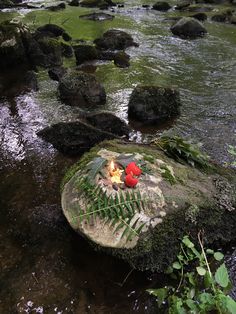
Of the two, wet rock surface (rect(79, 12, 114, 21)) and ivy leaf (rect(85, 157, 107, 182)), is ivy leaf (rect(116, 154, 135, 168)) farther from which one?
wet rock surface (rect(79, 12, 114, 21))

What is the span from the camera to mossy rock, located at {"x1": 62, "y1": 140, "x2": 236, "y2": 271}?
3.57 m

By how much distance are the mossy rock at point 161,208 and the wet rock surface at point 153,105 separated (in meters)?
2.43

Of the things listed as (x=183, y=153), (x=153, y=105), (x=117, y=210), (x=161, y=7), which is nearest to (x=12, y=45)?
(x=153, y=105)

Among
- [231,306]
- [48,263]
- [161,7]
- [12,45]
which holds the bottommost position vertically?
[161,7]

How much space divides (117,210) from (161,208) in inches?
19.6

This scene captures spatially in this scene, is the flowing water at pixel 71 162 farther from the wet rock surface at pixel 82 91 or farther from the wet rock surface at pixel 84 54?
the wet rock surface at pixel 84 54

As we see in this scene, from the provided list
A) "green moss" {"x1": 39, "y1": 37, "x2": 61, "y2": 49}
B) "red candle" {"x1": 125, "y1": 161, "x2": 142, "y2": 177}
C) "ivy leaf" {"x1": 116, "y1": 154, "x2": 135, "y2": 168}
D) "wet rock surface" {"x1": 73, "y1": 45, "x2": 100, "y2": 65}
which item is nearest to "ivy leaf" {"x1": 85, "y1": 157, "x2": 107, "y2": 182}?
"ivy leaf" {"x1": 116, "y1": 154, "x2": 135, "y2": 168}

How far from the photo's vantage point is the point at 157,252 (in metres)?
3.63

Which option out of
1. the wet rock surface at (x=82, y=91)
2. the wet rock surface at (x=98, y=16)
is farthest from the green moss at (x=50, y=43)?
the wet rock surface at (x=98, y=16)

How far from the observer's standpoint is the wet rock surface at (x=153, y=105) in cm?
707

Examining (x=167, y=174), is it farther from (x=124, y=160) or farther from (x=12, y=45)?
(x=12, y=45)

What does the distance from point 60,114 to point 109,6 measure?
14375mm

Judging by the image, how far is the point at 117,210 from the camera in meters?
3.61

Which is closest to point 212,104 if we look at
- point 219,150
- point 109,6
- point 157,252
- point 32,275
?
point 219,150
